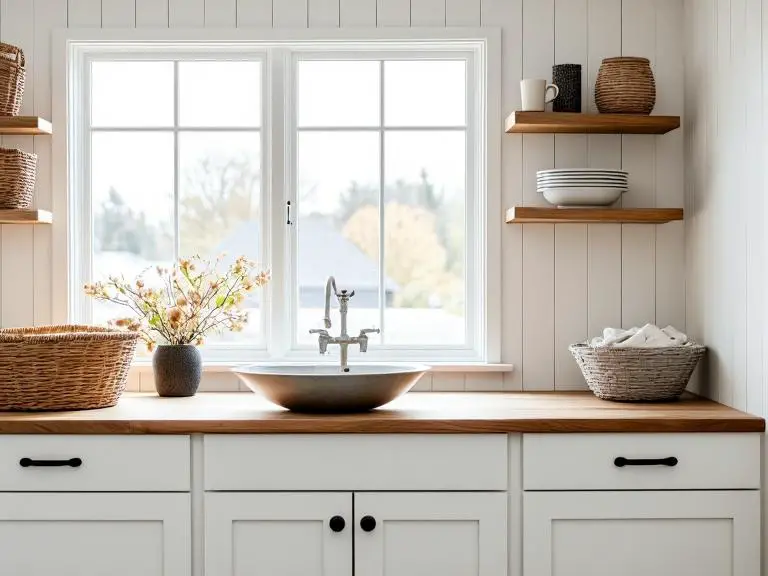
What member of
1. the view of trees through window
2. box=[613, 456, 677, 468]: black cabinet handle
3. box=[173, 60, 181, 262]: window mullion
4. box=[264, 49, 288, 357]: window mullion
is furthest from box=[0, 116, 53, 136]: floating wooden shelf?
box=[613, 456, 677, 468]: black cabinet handle

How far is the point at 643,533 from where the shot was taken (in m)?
2.48

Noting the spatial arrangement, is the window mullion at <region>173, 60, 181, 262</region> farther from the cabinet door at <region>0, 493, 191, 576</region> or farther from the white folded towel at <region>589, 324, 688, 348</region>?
the white folded towel at <region>589, 324, 688, 348</region>

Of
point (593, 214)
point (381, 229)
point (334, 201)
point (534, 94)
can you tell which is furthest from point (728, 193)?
point (334, 201)

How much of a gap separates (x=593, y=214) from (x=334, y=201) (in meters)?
0.88

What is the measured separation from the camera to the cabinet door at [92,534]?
2461mm

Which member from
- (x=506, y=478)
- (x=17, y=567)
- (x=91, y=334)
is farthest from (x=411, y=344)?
(x=17, y=567)

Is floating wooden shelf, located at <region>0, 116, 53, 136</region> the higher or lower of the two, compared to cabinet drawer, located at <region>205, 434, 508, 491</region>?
higher

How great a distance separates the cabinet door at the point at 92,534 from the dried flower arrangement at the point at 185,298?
25.0 inches

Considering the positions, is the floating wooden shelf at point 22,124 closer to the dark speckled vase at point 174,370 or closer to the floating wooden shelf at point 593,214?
the dark speckled vase at point 174,370

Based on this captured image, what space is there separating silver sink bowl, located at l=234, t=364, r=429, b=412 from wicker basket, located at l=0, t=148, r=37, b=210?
3.14 ft

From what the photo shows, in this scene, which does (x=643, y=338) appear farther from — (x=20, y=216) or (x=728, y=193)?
(x=20, y=216)

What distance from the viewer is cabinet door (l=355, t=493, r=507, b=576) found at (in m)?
2.46

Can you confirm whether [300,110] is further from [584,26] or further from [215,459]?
[215,459]

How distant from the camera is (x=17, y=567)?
2469mm
